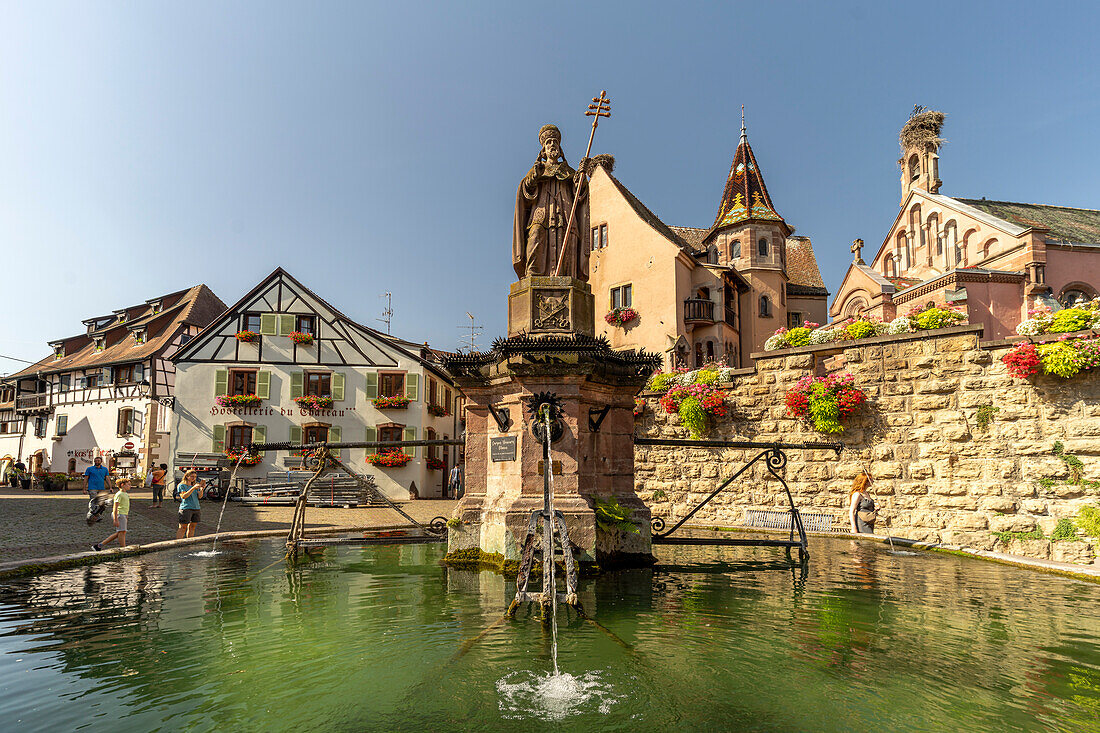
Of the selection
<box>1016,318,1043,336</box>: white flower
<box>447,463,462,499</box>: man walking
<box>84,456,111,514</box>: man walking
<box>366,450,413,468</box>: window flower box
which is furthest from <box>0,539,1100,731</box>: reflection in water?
<box>366,450,413,468</box>: window flower box

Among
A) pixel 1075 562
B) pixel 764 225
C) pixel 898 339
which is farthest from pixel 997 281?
pixel 1075 562

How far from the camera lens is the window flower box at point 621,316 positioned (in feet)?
107

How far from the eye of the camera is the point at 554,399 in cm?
671

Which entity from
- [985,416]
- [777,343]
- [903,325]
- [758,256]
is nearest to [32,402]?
[758,256]

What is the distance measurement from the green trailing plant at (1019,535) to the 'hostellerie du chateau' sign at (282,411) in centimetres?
2727

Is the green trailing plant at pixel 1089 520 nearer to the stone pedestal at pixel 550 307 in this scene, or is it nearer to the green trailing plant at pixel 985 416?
the green trailing plant at pixel 985 416

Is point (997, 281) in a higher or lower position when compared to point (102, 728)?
higher

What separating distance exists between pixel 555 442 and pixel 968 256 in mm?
34297

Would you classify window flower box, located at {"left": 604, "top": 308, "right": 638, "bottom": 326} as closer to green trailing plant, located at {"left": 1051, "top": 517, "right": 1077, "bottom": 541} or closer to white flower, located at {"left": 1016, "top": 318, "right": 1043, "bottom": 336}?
white flower, located at {"left": 1016, "top": 318, "right": 1043, "bottom": 336}

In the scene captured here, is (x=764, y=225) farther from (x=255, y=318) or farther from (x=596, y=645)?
(x=596, y=645)

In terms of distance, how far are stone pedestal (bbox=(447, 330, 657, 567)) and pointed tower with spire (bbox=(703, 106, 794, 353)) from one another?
28240 mm

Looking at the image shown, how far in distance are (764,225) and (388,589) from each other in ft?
106

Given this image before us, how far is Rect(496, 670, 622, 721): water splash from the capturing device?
3385 millimetres

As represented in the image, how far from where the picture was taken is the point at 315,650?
446 centimetres
